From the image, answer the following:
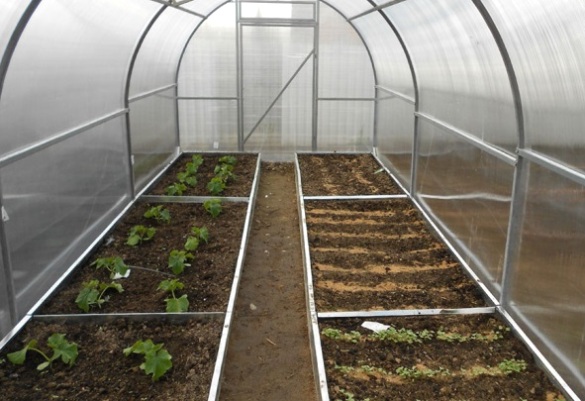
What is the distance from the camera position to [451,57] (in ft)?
20.6

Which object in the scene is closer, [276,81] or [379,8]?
[379,8]

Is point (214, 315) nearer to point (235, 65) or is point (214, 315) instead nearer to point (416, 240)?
point (416, 240)

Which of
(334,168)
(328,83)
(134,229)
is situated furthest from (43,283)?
(328,83)

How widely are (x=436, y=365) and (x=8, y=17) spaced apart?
410 centimetres

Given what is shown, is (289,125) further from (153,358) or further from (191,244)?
(153,358)

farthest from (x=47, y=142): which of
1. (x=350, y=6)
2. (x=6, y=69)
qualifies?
(x=350, y=6)

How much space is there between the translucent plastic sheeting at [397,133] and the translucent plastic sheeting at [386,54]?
26cm

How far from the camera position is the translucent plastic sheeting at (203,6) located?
9.00 meters

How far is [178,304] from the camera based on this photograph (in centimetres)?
482

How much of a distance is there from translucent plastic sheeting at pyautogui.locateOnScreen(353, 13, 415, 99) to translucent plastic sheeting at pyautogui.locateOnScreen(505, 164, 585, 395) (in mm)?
4458

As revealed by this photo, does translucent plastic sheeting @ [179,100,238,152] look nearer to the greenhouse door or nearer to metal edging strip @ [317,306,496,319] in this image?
the greenhouse door

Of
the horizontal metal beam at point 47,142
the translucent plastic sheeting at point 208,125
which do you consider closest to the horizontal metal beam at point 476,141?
the horizontal metal beam at point 47,142

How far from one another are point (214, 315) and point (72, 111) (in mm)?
2648

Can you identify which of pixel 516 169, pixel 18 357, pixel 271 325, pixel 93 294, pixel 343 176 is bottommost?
pixel 271 325
